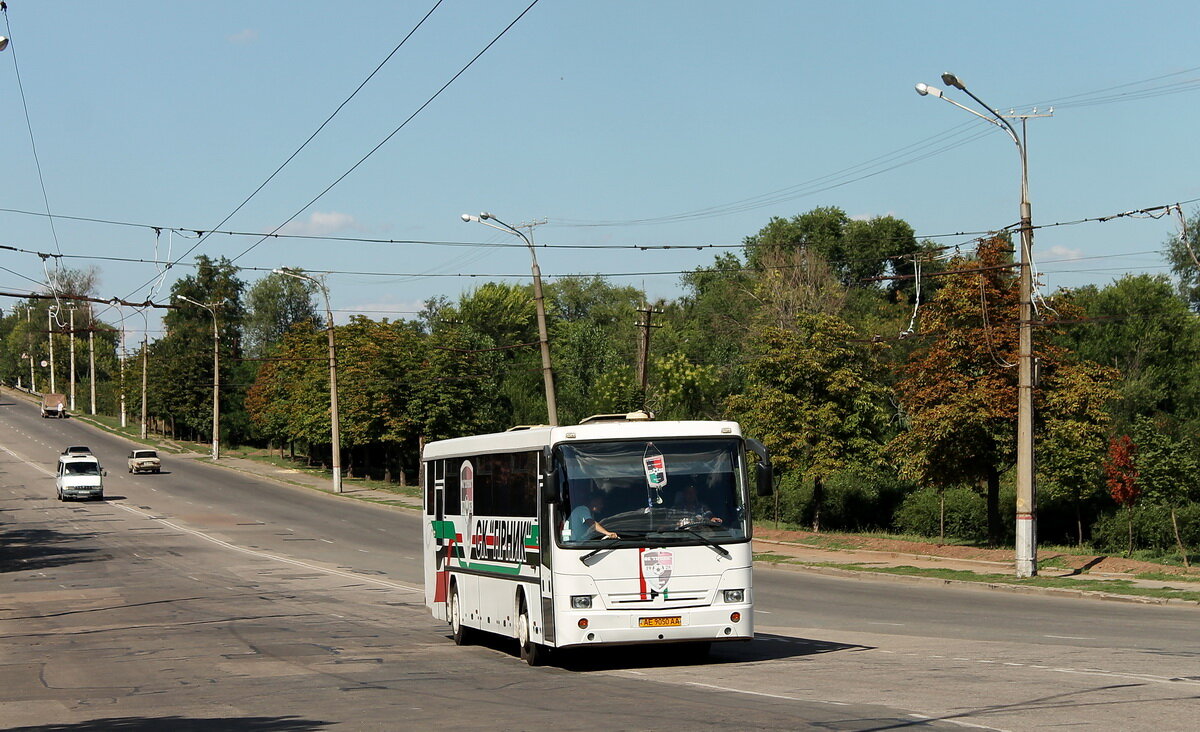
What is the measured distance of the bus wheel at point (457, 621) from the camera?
752 inches

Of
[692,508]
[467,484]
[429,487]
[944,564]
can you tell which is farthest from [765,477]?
[944,564]

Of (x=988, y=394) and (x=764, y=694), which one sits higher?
(x=988, y=394)

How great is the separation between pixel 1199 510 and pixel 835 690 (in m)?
25.6

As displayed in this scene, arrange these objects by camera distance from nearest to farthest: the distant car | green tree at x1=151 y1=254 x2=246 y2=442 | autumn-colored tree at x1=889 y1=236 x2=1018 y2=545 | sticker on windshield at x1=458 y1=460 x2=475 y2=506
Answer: sticker on windshield at x1=458 y1=460 x2=475 y2=506 < autumn-colored tree at x1=889 y1=236 x2=1018 y2=545 < the distant car < green tree at x1=151 y1=254 x2=246 y2=442

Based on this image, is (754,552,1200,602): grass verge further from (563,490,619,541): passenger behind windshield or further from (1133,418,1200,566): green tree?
(563,490,619,541): passenger behind windshield

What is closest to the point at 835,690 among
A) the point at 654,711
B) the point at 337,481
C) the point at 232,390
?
the point at 654,711

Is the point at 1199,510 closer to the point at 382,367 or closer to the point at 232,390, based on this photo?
the point at 382,367

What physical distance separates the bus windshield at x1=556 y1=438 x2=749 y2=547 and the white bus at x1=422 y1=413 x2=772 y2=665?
0.04 feet

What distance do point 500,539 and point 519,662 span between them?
63.3 inches

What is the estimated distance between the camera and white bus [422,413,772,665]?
48.1ft

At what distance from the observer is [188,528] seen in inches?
1935

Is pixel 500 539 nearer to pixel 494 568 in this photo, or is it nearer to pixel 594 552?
pixel 494 568

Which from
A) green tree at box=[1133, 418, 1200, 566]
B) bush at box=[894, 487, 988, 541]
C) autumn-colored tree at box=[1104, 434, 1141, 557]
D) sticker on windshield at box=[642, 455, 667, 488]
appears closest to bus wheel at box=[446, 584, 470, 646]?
sticker on windshield at box=[642, 455, 667, 488]

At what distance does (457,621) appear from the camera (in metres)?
19.2
